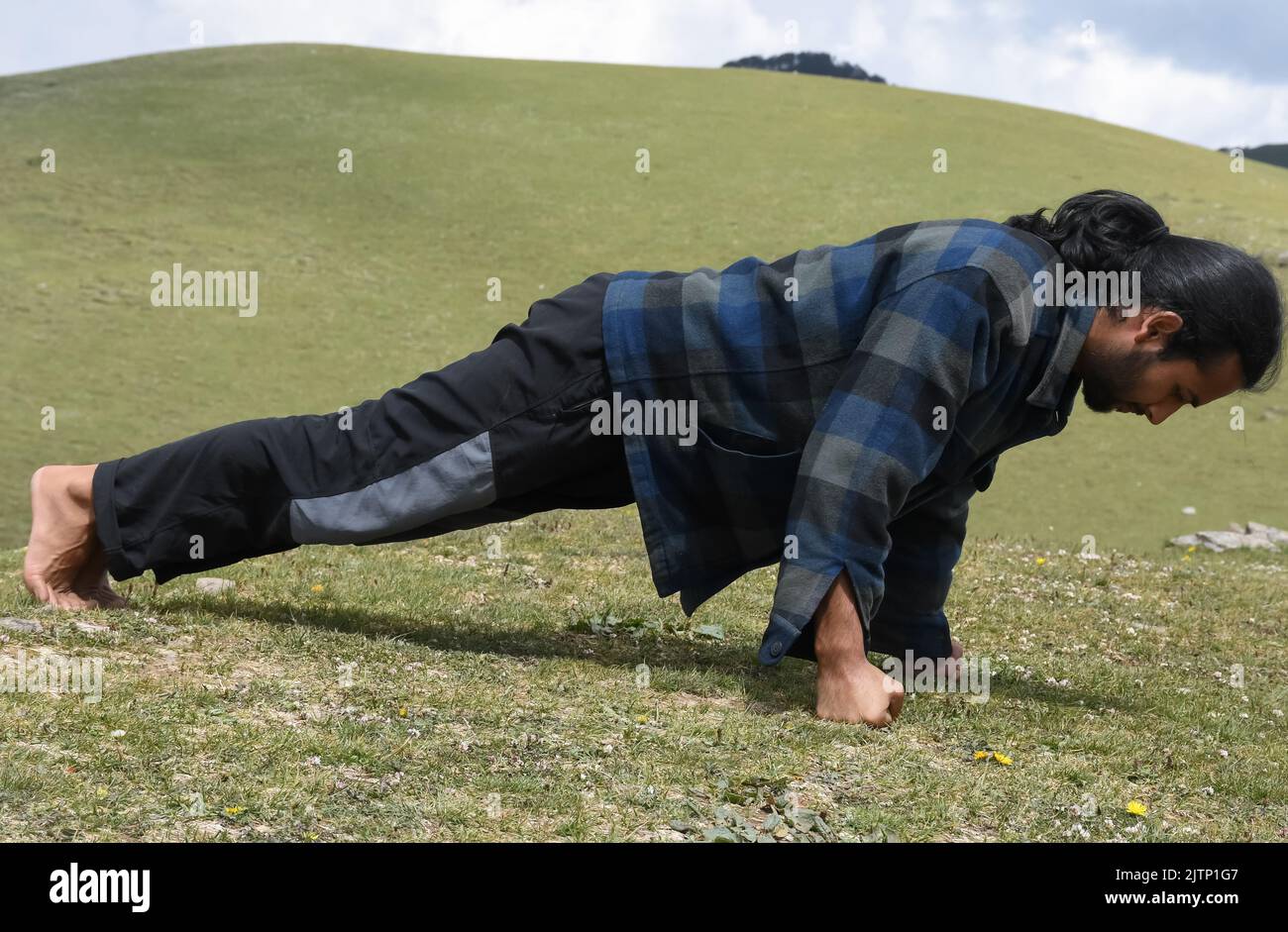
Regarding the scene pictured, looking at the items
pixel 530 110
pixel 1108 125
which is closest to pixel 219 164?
pixel 530 110

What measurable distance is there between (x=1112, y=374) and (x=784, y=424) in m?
0.98

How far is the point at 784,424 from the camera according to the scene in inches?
153

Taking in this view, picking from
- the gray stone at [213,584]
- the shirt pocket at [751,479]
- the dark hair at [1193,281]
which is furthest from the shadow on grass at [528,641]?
the dark hair at [1193,281]

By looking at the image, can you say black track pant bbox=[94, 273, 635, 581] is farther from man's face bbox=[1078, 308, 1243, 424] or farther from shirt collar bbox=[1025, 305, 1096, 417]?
man's face bbox=[1078, 308, 1243, 424]

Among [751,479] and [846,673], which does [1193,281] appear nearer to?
[751,479]

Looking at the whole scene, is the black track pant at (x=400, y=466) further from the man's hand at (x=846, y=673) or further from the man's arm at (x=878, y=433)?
the man's hand at (x=846, y=673)

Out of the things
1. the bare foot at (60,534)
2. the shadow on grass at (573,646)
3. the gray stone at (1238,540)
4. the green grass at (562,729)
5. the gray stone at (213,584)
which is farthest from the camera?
the gray stone at (1238,540)

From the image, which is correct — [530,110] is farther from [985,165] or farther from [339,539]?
[339,539]

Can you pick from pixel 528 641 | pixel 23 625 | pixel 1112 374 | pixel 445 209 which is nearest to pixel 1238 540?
pixel 1112 374

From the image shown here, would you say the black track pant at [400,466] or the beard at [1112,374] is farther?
the black track pant at [400,466]

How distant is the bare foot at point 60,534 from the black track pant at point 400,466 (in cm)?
11

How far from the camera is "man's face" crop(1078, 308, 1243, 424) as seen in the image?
367 centimetres

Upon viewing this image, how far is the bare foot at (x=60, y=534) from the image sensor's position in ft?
13.9

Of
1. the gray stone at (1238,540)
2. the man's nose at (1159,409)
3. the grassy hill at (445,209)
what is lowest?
the gray stone at (1238,540)
